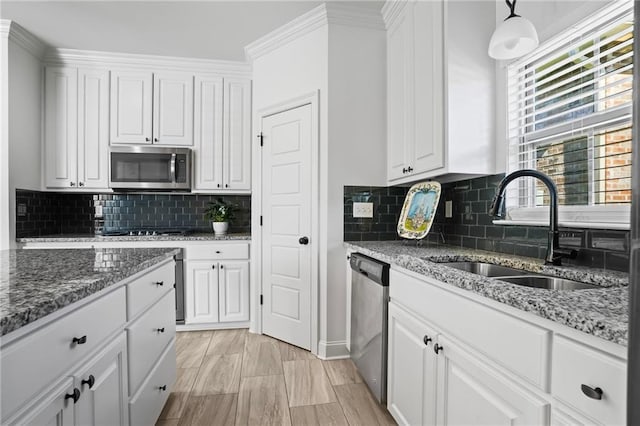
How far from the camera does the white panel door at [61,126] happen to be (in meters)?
3.35

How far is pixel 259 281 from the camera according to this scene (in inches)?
122

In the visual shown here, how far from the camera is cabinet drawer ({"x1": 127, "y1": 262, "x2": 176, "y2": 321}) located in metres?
1.38

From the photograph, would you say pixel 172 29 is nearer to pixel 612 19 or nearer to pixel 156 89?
pixel 156 89

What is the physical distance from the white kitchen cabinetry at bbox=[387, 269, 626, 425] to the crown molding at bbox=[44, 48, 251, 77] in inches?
114

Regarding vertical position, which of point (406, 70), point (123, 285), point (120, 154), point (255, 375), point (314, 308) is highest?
point (406, 70)

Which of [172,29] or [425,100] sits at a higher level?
[172,29]

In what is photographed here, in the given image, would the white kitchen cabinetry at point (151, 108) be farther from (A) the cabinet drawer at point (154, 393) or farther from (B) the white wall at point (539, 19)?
(B) the white wall at point (539, 19)

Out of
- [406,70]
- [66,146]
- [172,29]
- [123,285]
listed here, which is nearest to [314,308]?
[123,285]

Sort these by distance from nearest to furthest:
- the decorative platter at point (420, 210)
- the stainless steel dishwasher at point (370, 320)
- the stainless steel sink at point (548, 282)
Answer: the stainless steel sink at point (548, 282) → the stainless steel dishwasher at point (370, 320) → the decorative platter at point (420, 210)

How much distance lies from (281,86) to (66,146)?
229 cm

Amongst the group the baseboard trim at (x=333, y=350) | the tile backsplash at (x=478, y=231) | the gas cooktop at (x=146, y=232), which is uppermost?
the tile backsplash at (x=478, y=231)

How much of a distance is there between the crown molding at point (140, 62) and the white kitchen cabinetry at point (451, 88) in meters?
2.04

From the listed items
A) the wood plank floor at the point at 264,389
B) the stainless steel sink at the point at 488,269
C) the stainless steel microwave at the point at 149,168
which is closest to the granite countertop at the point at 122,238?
the stainless steel microwave at the point at 149,168

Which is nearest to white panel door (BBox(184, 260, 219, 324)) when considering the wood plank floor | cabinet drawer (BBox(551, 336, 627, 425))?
the wood plank floor
